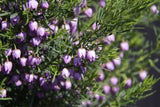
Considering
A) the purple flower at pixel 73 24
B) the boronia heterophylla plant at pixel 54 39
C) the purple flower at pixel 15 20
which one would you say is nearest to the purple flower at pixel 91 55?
the boronia heterophylla plant at pixel 54 39

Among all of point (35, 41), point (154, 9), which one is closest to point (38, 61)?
point (35, 41)

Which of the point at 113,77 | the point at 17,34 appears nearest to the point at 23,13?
the point at 17,34

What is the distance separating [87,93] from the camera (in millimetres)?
1846

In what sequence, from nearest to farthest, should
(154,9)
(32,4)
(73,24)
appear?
(32,4) → (73,24) → (154,9)

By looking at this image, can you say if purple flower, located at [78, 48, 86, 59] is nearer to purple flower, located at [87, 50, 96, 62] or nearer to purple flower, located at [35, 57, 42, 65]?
purple flower, located at [87, 50, 96, 62]

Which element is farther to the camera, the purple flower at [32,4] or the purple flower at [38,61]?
the purple flower at [38,61]

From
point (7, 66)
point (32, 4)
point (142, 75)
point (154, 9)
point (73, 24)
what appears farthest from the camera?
point (142, 75)

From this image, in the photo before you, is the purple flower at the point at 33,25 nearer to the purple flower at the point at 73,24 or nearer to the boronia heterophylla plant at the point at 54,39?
the boronia heterophylla plant at the point at 54,39

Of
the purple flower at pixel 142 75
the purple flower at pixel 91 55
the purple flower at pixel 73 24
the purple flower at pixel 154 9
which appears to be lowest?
the purple flower at pixel 91 55

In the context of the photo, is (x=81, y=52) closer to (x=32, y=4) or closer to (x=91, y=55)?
(x=91, y=55)

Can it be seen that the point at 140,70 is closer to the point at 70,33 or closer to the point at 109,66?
the point at 109,66

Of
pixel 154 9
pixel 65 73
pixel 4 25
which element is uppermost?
pixel 154 9

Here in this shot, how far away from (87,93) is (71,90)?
0.33ft

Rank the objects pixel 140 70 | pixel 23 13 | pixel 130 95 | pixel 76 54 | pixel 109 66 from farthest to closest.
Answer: pixel 140 70, pixel 109 66, pixel 130 95, pixel 76 54, pixel 23 13
